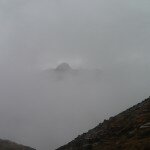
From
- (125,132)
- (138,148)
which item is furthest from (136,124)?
(138,148)

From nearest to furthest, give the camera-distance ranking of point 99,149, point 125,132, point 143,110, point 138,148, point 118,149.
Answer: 1. point 138,148
2. point 118,149
3. point 99,149
4. point 125,132
5. point 143,110

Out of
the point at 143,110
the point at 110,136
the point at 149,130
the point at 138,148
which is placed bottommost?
the point at 138,148

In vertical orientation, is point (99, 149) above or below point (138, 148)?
above

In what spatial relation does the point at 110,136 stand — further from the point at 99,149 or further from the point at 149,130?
the point at 149,130

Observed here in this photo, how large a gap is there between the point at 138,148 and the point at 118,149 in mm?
15188

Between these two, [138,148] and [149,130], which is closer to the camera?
[138,148]

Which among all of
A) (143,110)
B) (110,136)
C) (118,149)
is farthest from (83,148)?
(143,110)

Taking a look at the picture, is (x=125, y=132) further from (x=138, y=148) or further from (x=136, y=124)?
(x=138, y=148)

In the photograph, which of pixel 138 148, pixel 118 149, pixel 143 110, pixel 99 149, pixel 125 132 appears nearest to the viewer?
pixel 138 148

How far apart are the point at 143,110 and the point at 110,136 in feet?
90.5

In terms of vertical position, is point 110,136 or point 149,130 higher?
point 110,136

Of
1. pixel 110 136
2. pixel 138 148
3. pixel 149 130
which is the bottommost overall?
pixel 138 148

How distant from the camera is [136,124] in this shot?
121875mm

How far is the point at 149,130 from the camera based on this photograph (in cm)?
9844
